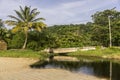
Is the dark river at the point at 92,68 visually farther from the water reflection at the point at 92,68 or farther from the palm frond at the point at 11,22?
the palm frond at the point at 11,22

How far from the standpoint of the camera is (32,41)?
53.2 metres

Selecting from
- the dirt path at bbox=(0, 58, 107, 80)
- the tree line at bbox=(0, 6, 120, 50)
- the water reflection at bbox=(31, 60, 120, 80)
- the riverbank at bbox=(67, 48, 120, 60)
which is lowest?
the water reflection at bbox=(31, 60, 120, 80)

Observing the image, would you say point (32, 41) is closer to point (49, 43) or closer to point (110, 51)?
point (49, 43)

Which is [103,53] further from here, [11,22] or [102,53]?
[11,22]

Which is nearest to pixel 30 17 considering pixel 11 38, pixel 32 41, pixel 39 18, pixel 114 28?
pixel 39 18

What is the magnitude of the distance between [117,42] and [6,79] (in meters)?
50.1

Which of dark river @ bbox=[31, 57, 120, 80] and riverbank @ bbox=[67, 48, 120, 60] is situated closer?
dark river @ bbox=[31, 57, 120, 80]

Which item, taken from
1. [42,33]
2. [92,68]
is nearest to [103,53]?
[42,33]

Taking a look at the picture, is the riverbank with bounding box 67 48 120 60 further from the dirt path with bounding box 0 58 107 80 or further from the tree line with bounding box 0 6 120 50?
the dirt path with bounding box 0 58 107 80

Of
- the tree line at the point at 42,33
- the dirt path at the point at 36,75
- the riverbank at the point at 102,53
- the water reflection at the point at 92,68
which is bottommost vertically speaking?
the water reflection at the point at 92,68

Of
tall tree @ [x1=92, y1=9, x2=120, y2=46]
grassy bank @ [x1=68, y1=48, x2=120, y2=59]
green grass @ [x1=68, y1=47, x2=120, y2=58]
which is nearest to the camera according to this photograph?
grassy bank @ [x1=68, y1=48, x2=120, y2=59]

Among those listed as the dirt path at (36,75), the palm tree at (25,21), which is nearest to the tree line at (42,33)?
the palm tree at (25,21)

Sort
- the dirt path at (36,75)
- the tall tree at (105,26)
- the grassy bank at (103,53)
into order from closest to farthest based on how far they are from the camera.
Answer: the dirt path at (36,75) < the grassy bank at (103,53) < the tall tree at (105,26)

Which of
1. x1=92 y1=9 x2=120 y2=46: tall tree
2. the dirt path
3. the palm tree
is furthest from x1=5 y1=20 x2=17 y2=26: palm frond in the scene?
x1=92 y1=9 x2=120 y2=46: tall tree
